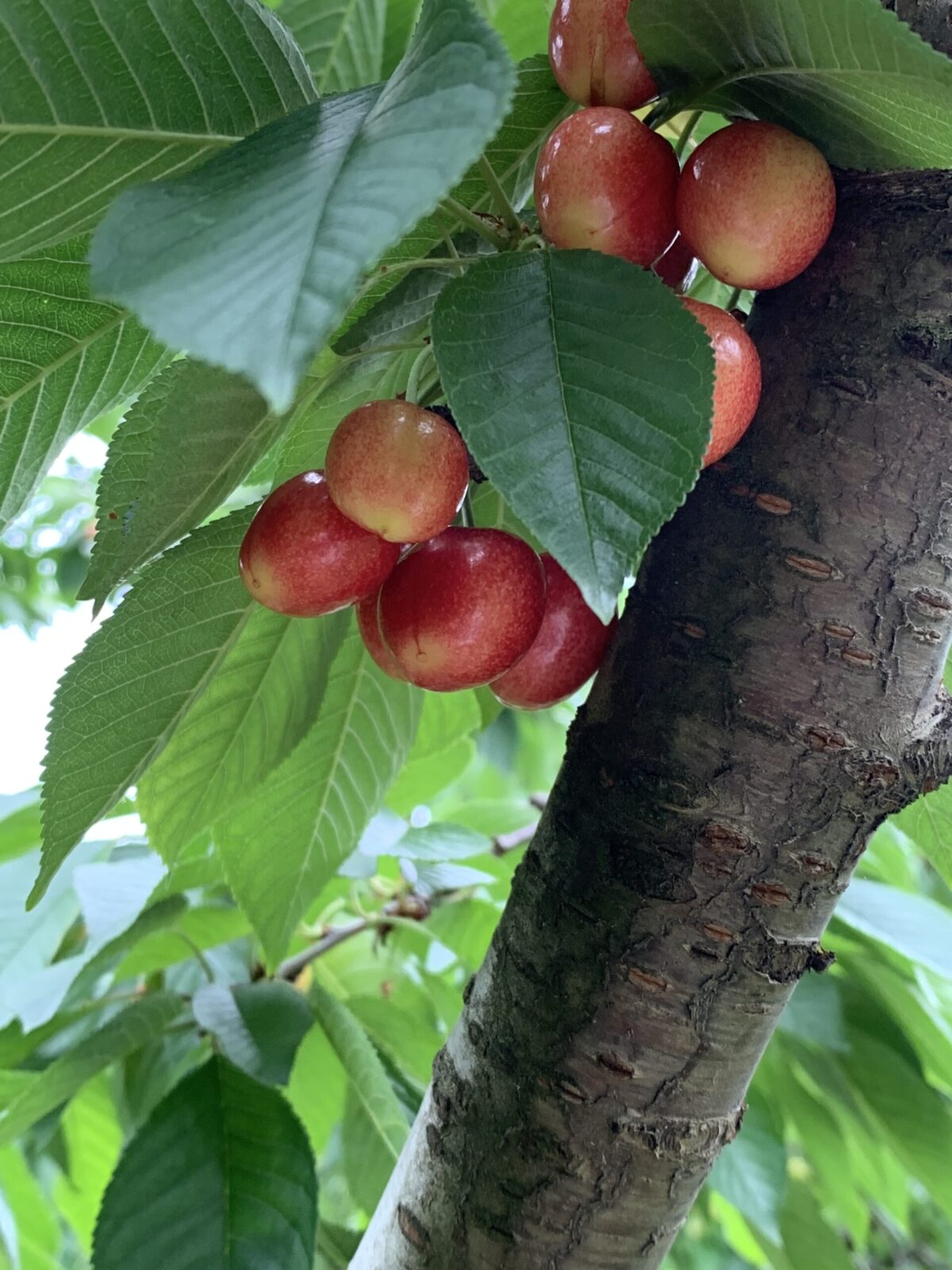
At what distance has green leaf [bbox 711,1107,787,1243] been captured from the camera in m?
1.02

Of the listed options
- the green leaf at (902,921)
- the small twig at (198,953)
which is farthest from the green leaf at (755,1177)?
the small twig at (198,953)

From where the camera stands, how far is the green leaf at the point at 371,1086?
89 centimetres

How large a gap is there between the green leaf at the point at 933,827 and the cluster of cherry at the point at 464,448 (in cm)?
29

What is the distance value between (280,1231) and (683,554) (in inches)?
22.7

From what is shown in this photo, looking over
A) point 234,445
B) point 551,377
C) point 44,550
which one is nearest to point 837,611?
point 551,377

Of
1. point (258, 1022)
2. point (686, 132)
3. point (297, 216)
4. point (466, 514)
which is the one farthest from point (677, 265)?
point (258, 1022)

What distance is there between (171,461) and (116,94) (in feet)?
0.52

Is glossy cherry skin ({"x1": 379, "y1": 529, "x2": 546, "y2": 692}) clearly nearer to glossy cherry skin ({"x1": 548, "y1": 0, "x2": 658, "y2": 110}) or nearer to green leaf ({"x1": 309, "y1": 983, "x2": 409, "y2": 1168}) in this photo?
glossy cherry skin ({"x1": 548, "y1": 0, "x2": 658, "y2": 110})

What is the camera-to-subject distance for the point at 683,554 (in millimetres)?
514

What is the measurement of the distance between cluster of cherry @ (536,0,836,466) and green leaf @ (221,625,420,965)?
15.4 inches

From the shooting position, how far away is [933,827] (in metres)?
0.71

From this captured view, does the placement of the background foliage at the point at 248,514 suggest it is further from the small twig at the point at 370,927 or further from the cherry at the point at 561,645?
the cherry at the point at 561,645

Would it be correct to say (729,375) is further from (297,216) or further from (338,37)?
(338,37)

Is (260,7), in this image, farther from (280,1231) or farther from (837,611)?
(280,1231)
